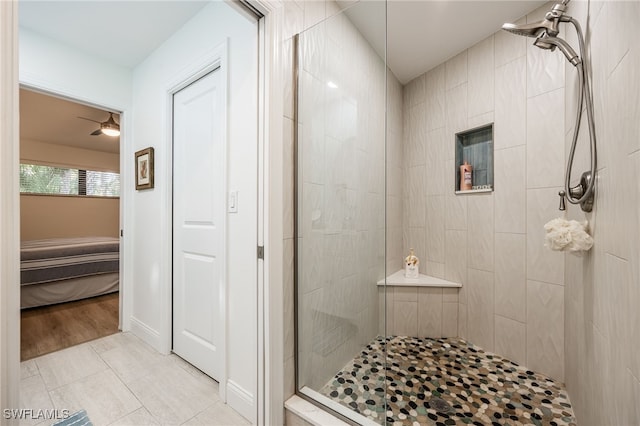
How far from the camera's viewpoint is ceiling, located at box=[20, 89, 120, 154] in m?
3.35

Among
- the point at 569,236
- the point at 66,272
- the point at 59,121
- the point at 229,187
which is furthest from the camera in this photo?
the point at 59,121

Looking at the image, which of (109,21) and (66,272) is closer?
(109,21)

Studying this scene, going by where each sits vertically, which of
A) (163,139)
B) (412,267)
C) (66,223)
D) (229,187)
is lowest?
(412,267)

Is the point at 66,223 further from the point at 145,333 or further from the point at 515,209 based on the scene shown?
the point at 515,209

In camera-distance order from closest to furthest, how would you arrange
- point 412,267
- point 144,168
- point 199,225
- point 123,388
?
point 123,388 → point 199,225 → point 144,168 → point 412,267

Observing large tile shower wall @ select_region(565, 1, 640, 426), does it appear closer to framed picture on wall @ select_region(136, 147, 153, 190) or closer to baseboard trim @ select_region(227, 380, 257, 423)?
baseboard trim @ select_region(227, 380, 257, 423)

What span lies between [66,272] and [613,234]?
15.5ft

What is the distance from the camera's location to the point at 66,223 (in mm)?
5117

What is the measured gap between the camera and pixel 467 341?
218 centimetres

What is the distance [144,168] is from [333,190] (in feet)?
6.02

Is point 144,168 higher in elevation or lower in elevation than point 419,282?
higher

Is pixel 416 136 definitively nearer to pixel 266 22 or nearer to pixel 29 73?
pixel 266 22

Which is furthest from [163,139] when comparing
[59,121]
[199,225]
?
[59,121]

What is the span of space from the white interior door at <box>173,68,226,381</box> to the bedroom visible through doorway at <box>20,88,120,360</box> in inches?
44.0
